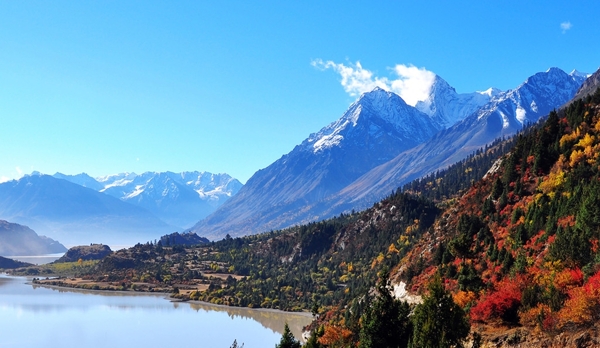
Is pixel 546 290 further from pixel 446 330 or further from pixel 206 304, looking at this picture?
pixel 206 304

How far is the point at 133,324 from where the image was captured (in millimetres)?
142750

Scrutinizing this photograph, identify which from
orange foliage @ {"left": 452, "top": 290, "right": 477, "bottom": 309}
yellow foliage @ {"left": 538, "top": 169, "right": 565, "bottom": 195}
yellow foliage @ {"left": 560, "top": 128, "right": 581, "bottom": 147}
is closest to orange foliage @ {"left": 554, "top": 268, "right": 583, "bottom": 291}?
orange foliage @ {"left": 452, "top": 290, "right": 477, "bottom": 309}

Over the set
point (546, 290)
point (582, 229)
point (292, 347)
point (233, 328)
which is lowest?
point (233, 328)

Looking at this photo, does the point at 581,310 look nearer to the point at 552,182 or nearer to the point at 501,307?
the point at 501,307

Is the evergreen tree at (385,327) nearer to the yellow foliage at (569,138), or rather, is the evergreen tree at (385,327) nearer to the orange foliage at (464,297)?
the orange foliage at (464,297)

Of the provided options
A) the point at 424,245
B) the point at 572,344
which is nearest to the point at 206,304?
the point at 424,245

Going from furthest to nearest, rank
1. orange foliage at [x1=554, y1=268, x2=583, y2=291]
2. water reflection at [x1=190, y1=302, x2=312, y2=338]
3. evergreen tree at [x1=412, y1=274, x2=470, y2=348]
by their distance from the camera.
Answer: water reflection at [x1=190, y1=302, x2=312, y2=338]
orange foliage at [x1=554, y1=268, x2=583, y2=291]
evergreen tree at [x1=412, y1=274, x2=470, y2=348]

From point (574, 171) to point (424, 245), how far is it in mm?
34454

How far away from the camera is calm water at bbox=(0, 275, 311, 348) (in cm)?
11888

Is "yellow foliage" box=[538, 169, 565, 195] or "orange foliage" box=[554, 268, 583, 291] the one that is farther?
"yellow foliage" box=[538, 169, 565, 195]

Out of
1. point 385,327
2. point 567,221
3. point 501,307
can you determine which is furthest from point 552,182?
point 385,327

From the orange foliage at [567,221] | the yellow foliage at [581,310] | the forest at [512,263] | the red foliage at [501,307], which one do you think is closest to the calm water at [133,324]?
the forest at [512,263]

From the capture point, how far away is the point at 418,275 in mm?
85375

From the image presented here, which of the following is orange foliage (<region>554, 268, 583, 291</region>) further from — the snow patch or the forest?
the snow patch
